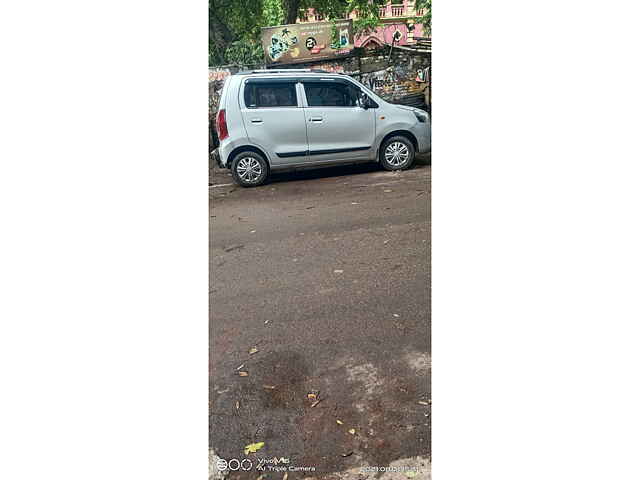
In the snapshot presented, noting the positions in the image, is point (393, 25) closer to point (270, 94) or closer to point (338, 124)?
point (338, 124)

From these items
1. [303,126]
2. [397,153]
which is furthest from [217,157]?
[397,153]

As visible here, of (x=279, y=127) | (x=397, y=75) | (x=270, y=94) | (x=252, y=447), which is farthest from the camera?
(x=279, y=127)

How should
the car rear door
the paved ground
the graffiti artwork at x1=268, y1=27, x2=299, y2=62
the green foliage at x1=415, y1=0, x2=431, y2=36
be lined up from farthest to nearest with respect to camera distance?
the car rear door → the graffiti artwork at x1=268, y1=27, x2=299, y2=62 → the green foliage at x1=415, y1=0, x2=431, y2=36 → the paved ground

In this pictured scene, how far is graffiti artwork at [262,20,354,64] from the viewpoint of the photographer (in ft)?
10.2

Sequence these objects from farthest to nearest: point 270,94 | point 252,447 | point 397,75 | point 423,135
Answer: point 270,94 → point 397,75 → point 423,135 → point 252,447

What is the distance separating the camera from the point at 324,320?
2980 millimetres

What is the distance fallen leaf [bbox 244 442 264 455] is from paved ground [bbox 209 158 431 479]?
20 millimetres

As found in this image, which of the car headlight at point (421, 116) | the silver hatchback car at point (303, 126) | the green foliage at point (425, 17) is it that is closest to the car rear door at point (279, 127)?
the silver hatchback car at point (303, 126)

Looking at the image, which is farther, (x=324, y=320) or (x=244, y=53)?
(x=244, y=53)

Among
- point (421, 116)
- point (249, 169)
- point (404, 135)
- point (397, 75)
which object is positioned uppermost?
point (397, 75)

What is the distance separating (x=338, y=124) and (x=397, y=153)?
47cm

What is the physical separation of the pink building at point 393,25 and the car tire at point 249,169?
91 centimetres

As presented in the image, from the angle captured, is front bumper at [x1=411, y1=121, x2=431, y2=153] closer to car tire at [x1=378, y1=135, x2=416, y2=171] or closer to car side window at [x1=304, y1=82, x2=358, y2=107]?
car tire at [x1=378, y1=135, x2=416, y2=171]

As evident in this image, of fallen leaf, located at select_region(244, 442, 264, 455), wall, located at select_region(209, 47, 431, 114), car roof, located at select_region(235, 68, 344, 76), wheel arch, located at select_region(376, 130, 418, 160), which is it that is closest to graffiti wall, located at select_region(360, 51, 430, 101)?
wall, located at select_region(209, 47, 431, 114)
